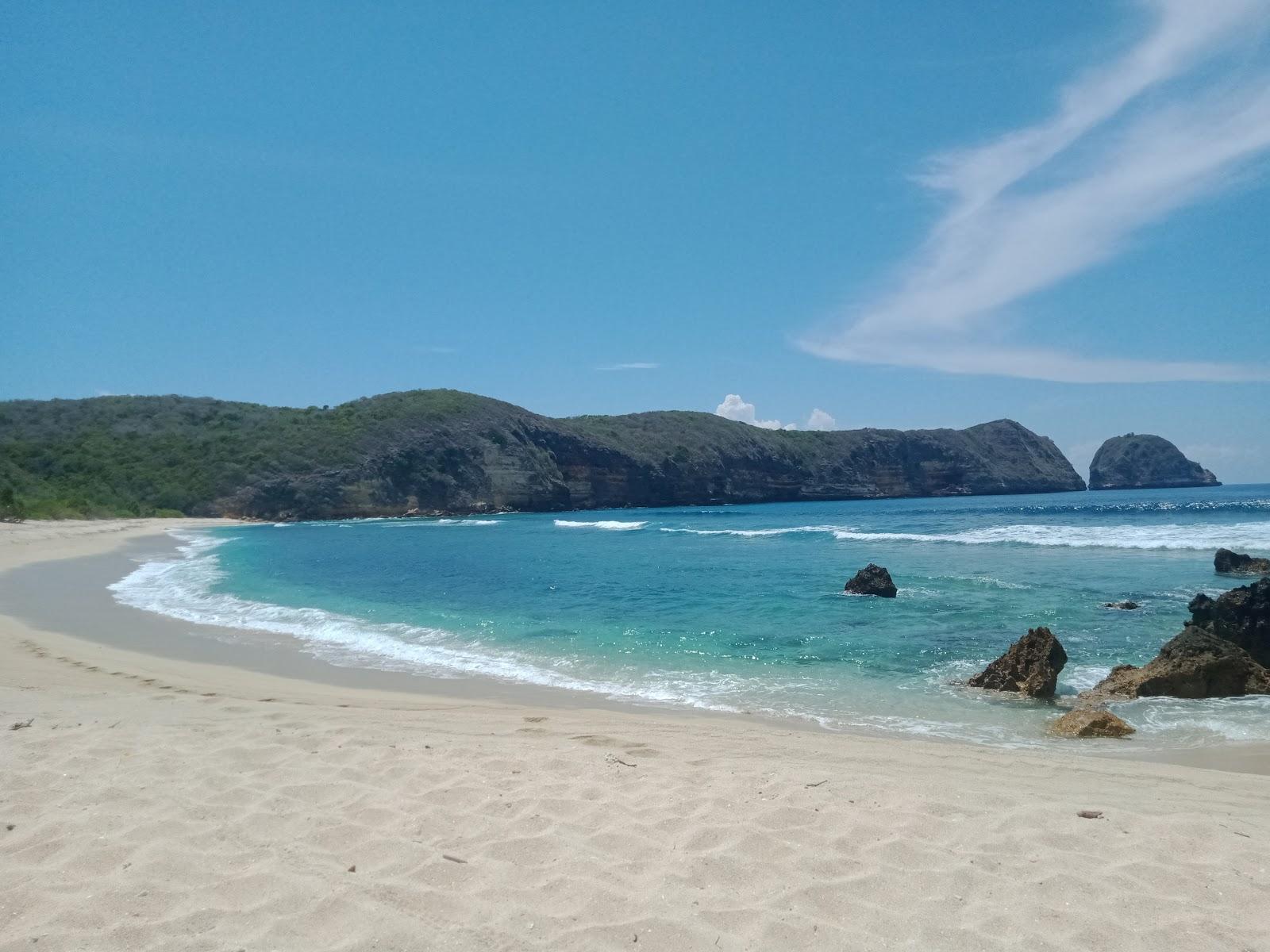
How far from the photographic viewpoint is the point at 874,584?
17.3 m

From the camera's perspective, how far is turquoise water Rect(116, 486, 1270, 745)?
8750 millimetres

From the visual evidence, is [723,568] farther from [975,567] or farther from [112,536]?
[112,536]

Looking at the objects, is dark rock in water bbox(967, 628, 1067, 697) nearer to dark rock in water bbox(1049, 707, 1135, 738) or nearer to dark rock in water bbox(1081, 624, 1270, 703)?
dark rock in water bbox(1081, 624, 1270, 703)

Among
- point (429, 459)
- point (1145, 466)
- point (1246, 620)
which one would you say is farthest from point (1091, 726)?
point (1145, 466)

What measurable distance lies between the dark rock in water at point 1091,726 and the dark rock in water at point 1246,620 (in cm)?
374

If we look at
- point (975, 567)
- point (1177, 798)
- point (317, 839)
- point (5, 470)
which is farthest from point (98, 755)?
point (5, 470)

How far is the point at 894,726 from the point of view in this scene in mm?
7680

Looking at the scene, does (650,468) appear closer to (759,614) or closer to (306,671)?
(759,614)

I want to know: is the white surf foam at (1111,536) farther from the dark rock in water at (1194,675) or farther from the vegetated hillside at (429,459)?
the vegetated hillside at (429,459)

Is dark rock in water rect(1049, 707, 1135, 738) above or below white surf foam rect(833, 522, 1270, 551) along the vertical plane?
below

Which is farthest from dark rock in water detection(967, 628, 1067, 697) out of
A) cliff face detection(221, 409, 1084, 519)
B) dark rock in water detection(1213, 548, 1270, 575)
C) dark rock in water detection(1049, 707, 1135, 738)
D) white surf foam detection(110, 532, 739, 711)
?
cliff face detection(221, 409, 1084, 519)

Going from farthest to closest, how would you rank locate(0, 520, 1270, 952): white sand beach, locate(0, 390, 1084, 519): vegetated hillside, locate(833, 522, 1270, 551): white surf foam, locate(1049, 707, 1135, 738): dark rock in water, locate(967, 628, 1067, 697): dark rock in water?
1. locate(0, 390, 1084, 519): vegetated hillside
2. locate(833, 522, 1270, 551): white surf foam
3. locate(967, 628, 1067, 697): dark rock in water
4. locate(1049, 707, 1135, 738): dark rock in water
5. locate(0, 520, 1270, 952): white sand beach

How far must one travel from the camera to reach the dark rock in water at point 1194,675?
8742mm

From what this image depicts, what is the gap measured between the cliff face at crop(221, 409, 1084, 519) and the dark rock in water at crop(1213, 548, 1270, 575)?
6833 centimetres
